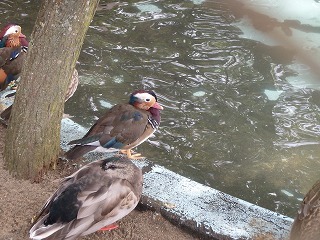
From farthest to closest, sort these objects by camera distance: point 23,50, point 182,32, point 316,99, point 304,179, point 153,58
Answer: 1. point 182,32
2. point 153,58
3. point 316,99
4. point 23,50
5. point 304,179

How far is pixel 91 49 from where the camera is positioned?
5965mm

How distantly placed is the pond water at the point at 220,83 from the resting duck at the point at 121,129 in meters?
0.56

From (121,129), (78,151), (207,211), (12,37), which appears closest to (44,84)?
(78,151)

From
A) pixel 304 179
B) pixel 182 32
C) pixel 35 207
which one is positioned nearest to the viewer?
pixel 35 207

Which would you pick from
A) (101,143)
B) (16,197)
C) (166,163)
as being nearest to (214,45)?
(166,163)

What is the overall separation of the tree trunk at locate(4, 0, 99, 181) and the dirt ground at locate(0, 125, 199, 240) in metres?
0.09

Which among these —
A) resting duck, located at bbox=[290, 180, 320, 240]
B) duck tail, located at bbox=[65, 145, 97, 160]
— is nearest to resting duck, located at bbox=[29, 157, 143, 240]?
duck tail, located at bbox=[65, 145, 97, 160]

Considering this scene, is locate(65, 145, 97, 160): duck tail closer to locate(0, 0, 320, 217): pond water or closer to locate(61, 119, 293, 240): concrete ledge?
locate(61, 119, 293, 240): concrete ledge

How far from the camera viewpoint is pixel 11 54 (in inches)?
186

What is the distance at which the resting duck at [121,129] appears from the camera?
3.63 metres

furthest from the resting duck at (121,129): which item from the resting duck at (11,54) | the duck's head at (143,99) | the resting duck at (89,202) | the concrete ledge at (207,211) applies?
the resting duck at (11,54)

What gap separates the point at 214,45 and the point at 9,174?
3219 mm

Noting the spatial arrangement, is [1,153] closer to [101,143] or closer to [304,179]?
[101,143]

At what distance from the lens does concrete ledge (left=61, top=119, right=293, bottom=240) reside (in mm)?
3186
